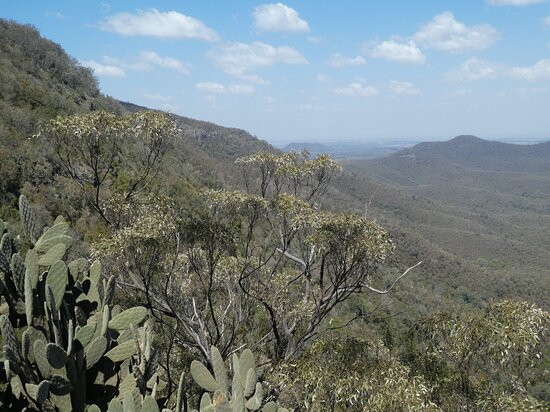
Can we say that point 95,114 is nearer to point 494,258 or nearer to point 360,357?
point 360,357

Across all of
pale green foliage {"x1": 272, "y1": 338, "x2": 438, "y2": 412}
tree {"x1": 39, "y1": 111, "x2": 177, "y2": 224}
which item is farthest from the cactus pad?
tree {"x1": 39, "y1": 111, "x2": 177, "y2": 224}

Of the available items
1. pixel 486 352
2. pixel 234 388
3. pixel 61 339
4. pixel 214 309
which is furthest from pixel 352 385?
pixel 214 309

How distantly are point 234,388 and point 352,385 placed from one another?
316 cm

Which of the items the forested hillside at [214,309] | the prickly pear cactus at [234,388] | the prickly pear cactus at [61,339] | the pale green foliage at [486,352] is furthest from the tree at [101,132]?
the pale green foliage at [486,352]

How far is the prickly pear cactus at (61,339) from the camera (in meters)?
3.25

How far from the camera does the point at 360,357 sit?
7898 millimetres

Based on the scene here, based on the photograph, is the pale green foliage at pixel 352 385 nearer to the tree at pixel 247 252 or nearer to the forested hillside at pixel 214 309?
the forested hillside at pixel 214 309

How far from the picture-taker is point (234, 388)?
12.5 feet

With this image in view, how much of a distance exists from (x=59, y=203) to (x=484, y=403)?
19388mm

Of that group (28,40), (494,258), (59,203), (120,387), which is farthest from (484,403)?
(494,258)

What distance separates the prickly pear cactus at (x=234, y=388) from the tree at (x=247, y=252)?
416 cm

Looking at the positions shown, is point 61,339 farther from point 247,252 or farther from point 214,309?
point 214,309

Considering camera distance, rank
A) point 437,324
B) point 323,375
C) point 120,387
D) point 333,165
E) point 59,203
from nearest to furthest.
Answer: point 120,387 < point 323,375 < point 437,324 < point 333,165 < point 59,203

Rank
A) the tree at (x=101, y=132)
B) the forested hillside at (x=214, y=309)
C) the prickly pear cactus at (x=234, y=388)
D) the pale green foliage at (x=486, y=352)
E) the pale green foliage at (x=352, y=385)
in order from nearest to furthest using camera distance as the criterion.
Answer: the prickly pear cactus at (x=234, y=388) → the forested hillside at (x=214, y=309) → the pale green foliage at (x=352, y=385) → the pale green foliage at (x=486, y=352) → the tree at (x=101, y=132)
